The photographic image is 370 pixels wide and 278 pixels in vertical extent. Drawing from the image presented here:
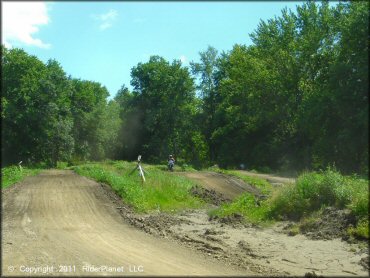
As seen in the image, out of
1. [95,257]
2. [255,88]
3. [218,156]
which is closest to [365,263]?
[95,257]

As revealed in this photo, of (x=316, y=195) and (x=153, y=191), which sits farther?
(x=153, y=191)

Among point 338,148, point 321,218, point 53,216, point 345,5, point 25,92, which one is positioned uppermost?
point 345,5

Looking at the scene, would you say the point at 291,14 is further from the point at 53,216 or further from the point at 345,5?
the point at 53,216

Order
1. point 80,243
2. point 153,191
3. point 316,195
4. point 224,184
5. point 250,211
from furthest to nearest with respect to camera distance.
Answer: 1. point 224,184
2. point 153,191
3. point 250,211
4. point 316,195
5. point 80,243

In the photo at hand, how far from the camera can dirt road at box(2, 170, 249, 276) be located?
29.8 feet

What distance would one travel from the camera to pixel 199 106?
6109cm

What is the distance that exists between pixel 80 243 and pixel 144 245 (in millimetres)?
1867

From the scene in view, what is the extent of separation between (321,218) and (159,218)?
6.61 metres

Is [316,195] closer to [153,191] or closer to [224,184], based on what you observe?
[153,191]

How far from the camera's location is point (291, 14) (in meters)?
47.4

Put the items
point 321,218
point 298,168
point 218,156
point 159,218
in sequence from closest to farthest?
point 321,218, point 159,218, point 298,168, point 218,156

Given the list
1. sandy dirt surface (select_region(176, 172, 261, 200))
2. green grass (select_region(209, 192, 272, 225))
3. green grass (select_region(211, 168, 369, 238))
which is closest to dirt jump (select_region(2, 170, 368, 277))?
green grass (select_region(209, 192, 272, 225))

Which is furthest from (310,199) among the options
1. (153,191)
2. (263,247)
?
(153,191)

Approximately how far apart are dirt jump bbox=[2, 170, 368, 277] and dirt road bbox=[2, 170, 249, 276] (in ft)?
0.07
